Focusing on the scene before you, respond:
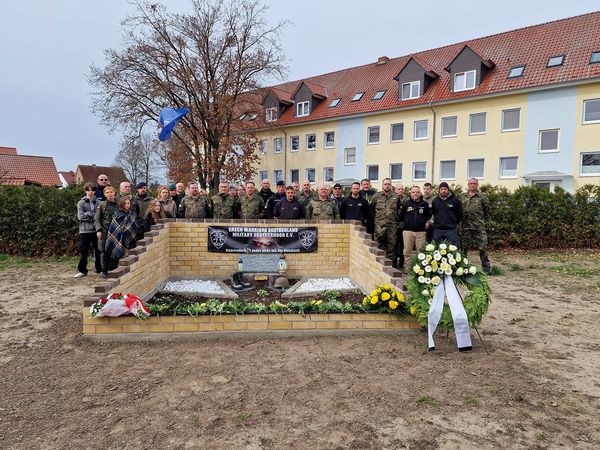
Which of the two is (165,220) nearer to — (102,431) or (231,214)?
(231,214)

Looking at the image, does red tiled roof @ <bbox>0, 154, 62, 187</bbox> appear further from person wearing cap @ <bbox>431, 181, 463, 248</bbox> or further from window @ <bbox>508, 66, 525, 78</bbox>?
person wearing cap @ <bbox>431, 181, 463, 248</bbox>

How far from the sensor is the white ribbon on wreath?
4441 mm

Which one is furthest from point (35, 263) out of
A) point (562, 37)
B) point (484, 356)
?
point (562, 37)

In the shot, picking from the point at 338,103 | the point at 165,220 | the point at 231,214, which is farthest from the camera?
the point at 338,103

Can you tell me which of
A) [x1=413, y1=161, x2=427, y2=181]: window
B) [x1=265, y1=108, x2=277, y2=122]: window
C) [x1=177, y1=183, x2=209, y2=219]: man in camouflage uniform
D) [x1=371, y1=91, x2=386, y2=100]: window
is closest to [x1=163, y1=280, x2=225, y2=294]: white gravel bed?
[x1=177, y1=183, x2=209, y2=219]: man in camouflage uniform

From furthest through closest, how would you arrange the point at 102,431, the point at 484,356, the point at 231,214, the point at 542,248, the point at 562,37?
the point at 562,37 < the point at 542,248 < the point at 231,214 < the point at 484,356 < the point at 102,431

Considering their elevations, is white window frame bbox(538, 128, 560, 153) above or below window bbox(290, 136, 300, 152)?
below

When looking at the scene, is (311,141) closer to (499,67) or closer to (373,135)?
(373,135)

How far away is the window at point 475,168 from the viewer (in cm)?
2447

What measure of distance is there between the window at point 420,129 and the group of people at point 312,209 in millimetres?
18826

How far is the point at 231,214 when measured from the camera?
807 cm

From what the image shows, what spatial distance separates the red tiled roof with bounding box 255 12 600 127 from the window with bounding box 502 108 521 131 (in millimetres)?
1251

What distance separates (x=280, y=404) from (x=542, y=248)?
38.6 feet

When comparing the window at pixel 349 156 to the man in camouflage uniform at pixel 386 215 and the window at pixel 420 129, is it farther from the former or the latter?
the man in camouflage uniform at pixel 386 215
